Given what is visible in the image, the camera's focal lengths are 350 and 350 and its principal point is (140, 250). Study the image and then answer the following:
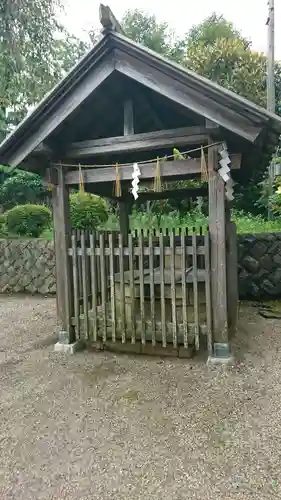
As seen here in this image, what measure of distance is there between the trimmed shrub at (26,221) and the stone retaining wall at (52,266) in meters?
0.85

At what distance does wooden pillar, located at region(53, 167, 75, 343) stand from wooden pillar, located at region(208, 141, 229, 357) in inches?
66.7

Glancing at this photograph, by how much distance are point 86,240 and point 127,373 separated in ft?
5.24

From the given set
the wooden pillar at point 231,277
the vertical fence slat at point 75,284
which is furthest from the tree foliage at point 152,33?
the vertical fence slat at point 75,284

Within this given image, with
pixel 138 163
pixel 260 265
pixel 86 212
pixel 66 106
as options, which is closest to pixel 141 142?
pixel 138 163

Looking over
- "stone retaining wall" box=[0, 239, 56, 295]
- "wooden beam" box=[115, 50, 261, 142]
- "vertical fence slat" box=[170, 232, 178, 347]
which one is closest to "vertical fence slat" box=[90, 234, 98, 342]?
"vertical fence slat" box=[170, 232, 178, 347]

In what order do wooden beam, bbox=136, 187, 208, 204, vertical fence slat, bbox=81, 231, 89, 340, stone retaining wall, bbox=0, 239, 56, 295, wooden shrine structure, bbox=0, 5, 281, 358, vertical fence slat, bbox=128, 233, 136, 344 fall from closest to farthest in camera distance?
wooden shrine structure, bbox=0, 5, 281, 358 < vertical fence slat, bbox=128, 233, 136, 344 < vertical fence slat, bbox=81, 231, 89, 340 < wooden beam, bbox=136, 187, 208, 204 < stone retaining wall, bbox=0, 239, 56, 295

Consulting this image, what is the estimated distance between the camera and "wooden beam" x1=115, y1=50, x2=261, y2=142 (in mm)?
3320

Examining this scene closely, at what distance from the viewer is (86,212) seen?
9.41 m

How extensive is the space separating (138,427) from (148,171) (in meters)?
2.53

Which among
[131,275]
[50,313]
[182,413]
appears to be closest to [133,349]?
[131,275]

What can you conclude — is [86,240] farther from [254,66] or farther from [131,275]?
[254,66]

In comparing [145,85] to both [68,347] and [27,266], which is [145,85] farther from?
[27,266]

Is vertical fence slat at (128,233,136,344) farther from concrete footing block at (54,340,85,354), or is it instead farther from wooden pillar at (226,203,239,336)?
wooden pillar at (226,203,239,336)

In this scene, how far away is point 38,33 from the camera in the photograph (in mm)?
9398
